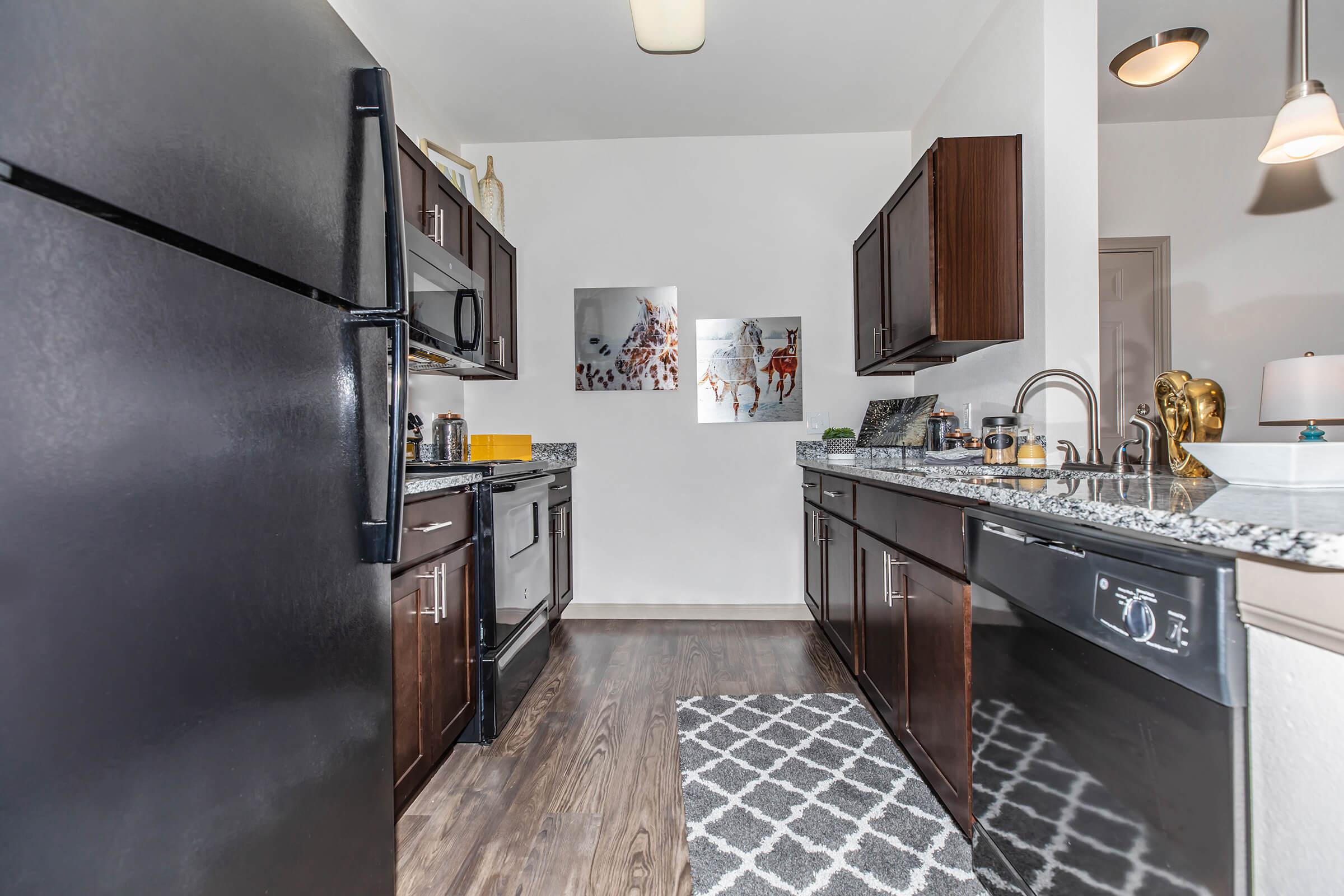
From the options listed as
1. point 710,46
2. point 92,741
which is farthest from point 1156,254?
point 92,741

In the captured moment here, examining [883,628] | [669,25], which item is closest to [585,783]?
[883,628]

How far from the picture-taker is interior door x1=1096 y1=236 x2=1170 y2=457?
11.3 feet

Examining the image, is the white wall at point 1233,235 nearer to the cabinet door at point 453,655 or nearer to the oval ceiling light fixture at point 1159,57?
the oval ceiling light fixture at point 1159,57

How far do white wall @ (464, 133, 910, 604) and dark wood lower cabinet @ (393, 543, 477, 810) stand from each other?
166 cm

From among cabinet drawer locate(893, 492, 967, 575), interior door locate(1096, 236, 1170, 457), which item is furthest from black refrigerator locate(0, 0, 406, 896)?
interior door locate(1096, 236, 1170, 457)

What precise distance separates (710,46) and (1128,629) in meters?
2.85

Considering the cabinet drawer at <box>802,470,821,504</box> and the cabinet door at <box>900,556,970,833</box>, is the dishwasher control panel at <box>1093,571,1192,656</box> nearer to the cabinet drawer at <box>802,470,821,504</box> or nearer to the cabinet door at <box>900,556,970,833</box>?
the cabinet door at <box>900,556,970,833</box>

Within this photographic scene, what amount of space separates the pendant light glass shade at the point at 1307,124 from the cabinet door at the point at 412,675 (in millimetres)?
2727

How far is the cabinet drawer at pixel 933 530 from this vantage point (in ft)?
4.58

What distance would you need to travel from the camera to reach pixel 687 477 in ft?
11.8

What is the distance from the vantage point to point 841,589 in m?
2.57

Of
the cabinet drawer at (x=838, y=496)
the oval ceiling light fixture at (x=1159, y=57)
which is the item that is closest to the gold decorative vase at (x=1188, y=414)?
the cabinet drawer at (x=838, y=496)

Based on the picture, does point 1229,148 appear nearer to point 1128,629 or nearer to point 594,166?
point 594,166

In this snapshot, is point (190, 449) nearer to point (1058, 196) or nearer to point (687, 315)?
point (1058, 196)
